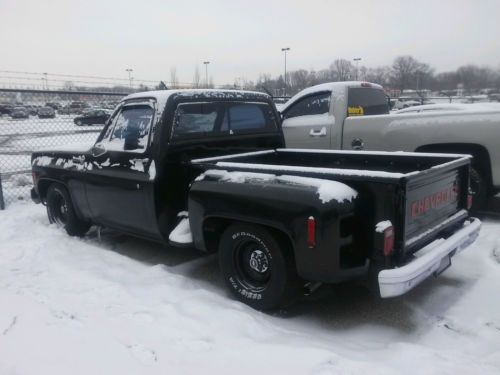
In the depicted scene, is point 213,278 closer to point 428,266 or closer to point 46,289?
point 46,289

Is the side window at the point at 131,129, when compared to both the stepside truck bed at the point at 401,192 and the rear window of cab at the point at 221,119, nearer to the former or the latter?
the rear window of cab at the point at 221,119

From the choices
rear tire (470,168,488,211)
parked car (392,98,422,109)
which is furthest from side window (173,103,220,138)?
parked car (392,98,422,109)

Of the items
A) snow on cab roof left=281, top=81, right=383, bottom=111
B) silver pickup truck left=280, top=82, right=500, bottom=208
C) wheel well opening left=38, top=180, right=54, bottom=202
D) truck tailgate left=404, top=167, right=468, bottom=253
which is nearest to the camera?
truck tailgate left=404, top=167, right=468, bottom=253

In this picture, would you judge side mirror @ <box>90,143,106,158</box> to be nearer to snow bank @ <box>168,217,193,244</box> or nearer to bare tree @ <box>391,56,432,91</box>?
snow bank @ <box>168,217,193,244</box>

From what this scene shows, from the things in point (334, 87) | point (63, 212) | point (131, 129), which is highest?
point (334, 87)

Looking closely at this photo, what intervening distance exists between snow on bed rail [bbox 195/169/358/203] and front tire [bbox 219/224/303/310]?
39 centimetres

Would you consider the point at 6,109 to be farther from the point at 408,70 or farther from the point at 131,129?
the point at 408,70

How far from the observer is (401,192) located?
10.4ft

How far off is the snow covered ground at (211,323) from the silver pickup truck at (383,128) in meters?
1.35

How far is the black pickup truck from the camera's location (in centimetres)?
328

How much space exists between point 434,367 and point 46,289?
3248 millimetres

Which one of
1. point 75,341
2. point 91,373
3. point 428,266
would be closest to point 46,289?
point 75,341

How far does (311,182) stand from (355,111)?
14.1ft

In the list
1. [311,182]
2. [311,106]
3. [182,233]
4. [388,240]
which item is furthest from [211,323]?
[311,106]
